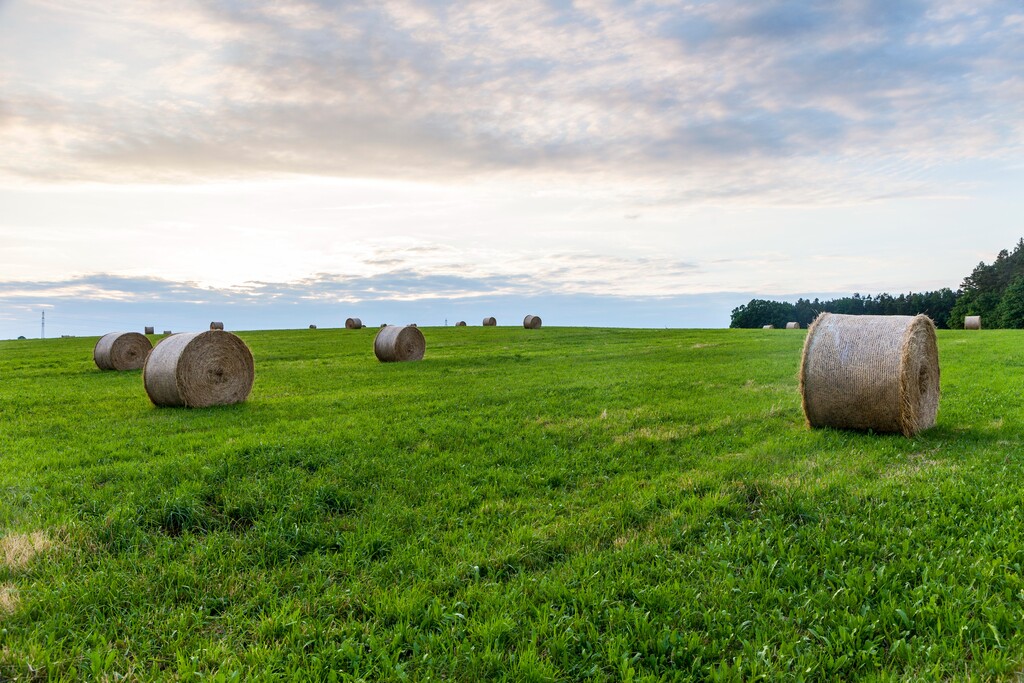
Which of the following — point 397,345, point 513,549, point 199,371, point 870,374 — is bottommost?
point 513,549

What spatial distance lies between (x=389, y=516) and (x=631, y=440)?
5.12m

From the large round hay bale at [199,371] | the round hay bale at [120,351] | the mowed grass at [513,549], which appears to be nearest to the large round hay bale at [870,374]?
the mowed grass at [513,549]

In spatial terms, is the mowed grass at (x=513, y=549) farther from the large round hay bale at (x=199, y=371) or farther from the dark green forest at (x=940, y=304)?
the dark green forest at (x=940, y=304)

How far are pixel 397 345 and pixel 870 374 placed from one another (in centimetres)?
2097

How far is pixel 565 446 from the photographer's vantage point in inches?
427

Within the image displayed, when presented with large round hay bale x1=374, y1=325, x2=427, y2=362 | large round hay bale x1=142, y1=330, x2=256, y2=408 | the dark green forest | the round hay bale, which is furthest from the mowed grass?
the dark green forest

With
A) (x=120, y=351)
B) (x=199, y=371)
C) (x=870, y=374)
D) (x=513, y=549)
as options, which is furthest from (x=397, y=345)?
(x=513, y=549)

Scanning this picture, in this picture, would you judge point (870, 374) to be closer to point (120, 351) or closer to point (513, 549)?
point (513, 549)

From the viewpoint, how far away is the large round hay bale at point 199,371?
16000mm

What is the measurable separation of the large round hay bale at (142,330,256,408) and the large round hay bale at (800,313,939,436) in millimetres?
14653

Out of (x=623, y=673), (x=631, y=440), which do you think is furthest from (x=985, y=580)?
(x=631, y=440)

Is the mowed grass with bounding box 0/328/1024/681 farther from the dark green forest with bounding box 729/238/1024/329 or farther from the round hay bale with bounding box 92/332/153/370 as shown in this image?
the dark green forest with bounding box 729/238/1024/329

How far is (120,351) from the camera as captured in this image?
84.2 feet

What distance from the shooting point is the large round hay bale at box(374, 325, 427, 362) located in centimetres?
2855
